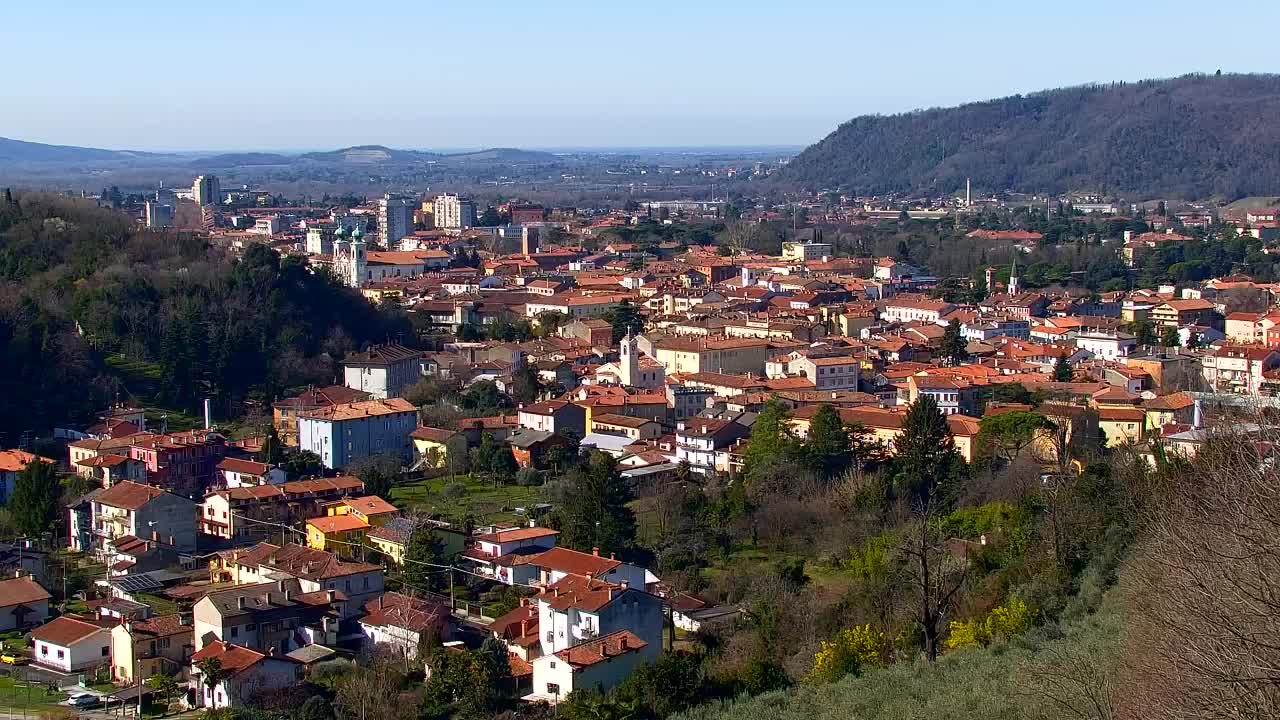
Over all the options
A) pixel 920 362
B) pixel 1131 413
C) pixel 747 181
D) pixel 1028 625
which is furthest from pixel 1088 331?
pixel 747 181

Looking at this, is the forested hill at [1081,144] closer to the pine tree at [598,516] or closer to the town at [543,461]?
the town at [543,461]

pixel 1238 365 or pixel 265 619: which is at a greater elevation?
pixel 1238 365

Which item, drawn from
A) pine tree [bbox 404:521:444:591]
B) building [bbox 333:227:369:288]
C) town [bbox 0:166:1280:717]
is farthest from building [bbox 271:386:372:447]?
building [bbox 333:227:369:288]

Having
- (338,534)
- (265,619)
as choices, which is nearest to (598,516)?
(338,534)

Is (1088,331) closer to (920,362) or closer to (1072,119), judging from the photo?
(920,362)

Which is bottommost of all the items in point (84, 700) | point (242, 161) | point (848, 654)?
point (242, 161)

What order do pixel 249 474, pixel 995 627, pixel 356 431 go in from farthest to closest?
pixel 356 431 < pixel 249 474 < pixel 995 627

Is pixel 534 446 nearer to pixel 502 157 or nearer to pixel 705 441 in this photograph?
pixel 705 441

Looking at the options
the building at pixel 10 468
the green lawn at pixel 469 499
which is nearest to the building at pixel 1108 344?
the green lawn at pixel 469 499
